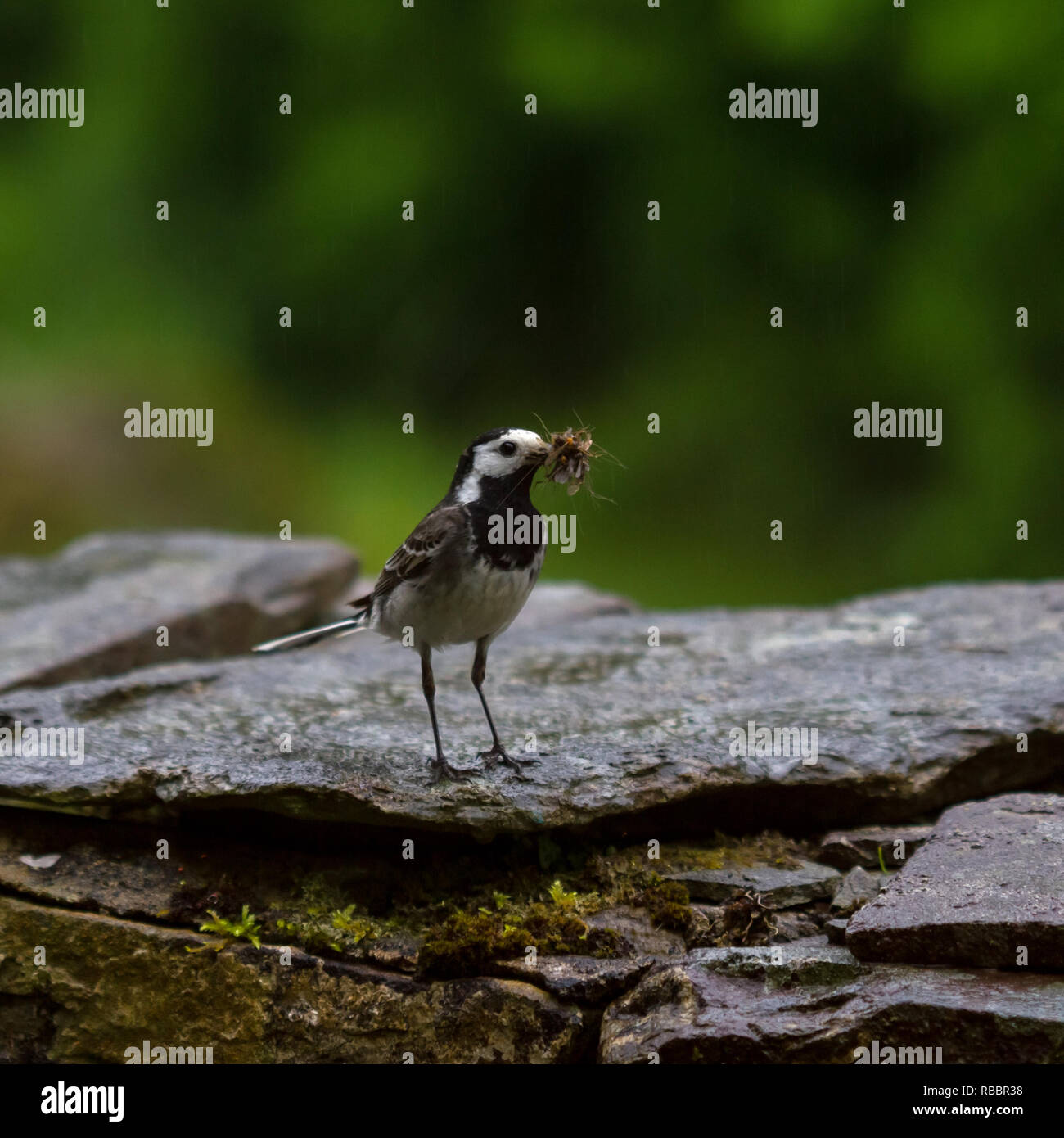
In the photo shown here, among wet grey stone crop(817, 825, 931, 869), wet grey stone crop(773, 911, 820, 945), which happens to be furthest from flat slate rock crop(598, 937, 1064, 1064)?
wet grey stone crop(817, 825, 931, 869)

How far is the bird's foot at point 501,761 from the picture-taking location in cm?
444

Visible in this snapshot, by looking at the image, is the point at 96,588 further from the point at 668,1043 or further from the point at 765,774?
the point at 668,1043

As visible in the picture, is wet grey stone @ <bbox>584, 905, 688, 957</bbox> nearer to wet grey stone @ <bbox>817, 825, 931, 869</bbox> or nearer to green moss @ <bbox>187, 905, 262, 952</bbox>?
wet grey stone @ <bbox>817, 825, 931, 869</bbox>

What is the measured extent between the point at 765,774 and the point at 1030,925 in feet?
3.61

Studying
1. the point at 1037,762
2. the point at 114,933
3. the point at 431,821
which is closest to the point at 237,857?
the point at 114,933

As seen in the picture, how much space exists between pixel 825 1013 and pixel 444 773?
4.65ft

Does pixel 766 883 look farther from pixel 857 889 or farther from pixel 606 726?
pixel 606 726

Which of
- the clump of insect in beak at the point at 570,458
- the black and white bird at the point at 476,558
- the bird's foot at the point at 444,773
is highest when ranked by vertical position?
the clump of insect in beak at the point at 570,458

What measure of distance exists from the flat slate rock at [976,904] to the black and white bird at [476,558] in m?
1.29

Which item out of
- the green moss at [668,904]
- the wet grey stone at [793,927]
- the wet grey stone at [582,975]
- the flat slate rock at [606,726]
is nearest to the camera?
the wet grey stone at [582,975]

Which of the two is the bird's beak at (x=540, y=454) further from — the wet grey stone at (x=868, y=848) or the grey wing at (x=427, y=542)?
the wet grey stone at (x=868, y=848)

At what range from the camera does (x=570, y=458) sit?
14.2 feet

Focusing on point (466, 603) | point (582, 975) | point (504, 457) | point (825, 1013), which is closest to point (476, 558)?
point (466, 603)

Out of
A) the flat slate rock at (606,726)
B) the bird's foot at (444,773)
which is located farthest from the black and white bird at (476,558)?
the flat slate rock at (606,726)
